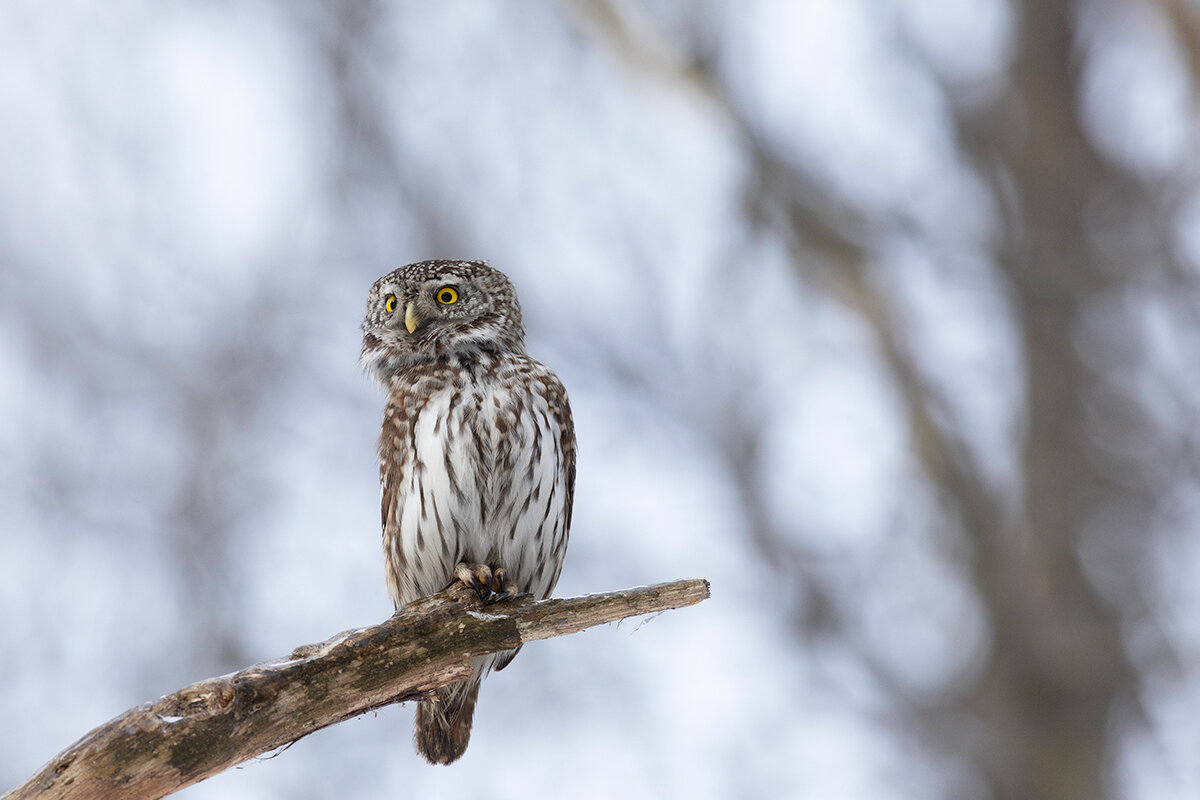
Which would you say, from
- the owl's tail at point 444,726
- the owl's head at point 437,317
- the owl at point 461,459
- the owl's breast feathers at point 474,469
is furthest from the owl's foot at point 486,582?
the owl's head at point 437,317

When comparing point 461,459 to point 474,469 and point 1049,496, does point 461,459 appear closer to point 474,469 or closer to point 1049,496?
point 474,469

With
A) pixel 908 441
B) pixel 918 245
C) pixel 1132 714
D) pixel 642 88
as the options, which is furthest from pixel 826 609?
pixel 642 88

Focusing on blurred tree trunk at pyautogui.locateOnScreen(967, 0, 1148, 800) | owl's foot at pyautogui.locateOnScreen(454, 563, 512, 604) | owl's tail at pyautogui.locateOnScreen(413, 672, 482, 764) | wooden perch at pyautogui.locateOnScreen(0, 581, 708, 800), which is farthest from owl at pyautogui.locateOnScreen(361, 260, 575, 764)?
blurred tree trunk at pyautogui.locateOnScreen(967, 0, 1148, 800)

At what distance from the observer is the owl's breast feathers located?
374 cm

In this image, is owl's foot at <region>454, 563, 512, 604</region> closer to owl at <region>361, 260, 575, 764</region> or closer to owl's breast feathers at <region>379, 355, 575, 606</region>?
owl at <region>361, 260, 575, 764</region>

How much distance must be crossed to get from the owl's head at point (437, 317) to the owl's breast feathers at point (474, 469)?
→ 79 millimetres

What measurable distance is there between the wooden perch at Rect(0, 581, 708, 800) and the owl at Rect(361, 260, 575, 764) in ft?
1.32

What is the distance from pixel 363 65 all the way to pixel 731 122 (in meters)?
3.17

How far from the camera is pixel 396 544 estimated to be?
12.9ft

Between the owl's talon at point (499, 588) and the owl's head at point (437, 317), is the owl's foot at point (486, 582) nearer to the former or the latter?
the owl's talon at point (499, 588)

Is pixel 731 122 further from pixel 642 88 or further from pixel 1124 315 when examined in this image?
pixel 1124 315

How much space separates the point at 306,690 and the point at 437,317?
65.9 inches

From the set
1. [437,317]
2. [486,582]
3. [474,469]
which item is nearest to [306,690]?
[486,582]

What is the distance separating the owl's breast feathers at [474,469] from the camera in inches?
147
